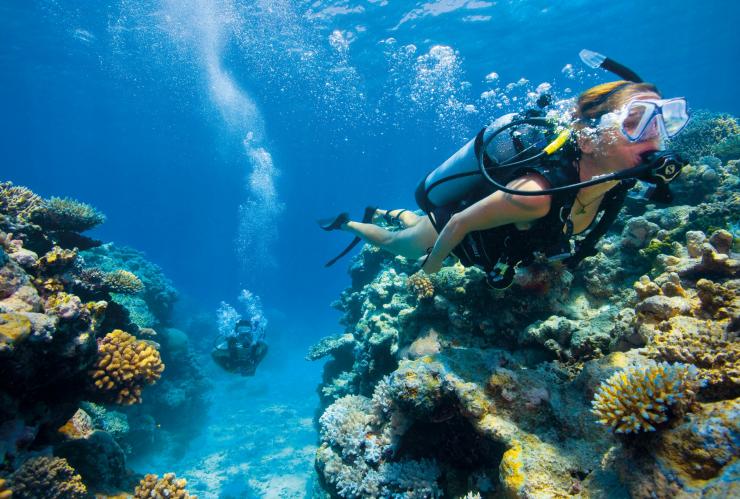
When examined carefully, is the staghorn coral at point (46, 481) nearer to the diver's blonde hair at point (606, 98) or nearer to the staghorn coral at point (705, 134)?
the diver's blonde hair at point (606, 98)

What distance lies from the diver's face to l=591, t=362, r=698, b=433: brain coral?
1647 mm

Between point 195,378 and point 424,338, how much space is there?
14.8 m

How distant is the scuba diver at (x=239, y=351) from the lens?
31.5 feet

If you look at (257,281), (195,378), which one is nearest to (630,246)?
(195,378)

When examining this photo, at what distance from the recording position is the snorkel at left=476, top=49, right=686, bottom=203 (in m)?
2.43

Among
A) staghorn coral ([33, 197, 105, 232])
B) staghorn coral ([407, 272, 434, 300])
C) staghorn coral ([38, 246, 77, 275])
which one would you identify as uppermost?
staghorn coral ([33, 197, 105, 232])

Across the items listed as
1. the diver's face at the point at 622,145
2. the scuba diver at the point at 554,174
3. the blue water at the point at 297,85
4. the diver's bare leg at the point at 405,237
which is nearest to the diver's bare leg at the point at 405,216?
the diver's bare leg at the point at 405,237

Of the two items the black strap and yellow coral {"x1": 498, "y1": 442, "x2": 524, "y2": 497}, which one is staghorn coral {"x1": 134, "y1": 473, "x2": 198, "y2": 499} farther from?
the black strap

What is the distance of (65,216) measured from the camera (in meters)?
6.35

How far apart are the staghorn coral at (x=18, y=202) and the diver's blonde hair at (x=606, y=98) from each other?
327 inches

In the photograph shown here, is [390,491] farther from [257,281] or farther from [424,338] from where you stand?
[257,281]

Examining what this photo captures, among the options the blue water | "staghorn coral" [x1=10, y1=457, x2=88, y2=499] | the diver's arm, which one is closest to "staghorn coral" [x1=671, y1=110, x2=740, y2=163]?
the diver's arm

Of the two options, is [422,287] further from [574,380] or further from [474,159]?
[574,380]

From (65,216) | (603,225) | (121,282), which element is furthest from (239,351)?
(603,225)
